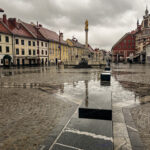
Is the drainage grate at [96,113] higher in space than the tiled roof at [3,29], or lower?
lower

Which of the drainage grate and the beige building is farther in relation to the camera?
the beige building

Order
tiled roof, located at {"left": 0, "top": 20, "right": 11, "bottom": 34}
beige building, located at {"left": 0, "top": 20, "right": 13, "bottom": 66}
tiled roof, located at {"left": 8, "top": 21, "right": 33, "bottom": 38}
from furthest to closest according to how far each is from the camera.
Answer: tiled roof, located at {"left": 8, "top": 21, "right": 33, "bottom": 38}
tiled roof, located at {"left": 0, "top": 20, "right": 11, "bottom": 34}
beige building, located at {"left": 0, "top": 20, "right": 13, "bottom": 66}

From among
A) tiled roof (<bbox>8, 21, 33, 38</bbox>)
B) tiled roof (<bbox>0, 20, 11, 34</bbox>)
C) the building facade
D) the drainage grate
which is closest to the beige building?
tiled roof (<bbox>0, 20, 11, 34</bbox>)

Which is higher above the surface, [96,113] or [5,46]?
[5,46]

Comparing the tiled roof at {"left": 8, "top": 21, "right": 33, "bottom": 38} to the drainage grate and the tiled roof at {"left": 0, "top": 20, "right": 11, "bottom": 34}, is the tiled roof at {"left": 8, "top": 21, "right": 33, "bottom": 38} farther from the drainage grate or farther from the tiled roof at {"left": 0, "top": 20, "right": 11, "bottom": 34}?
the drainage grate

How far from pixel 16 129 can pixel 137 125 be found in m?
3.05

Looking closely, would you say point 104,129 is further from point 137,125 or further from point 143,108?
point 143,108

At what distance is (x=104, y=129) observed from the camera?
9.33ft

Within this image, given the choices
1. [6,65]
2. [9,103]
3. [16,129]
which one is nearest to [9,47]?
[6,65]

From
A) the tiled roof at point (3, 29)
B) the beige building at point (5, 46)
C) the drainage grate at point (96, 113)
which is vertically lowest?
the drainage grate at point (96, 113)

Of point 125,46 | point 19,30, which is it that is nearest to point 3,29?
point 19,30

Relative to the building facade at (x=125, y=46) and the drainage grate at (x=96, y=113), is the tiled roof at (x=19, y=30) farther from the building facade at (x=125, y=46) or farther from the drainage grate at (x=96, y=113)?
the drainage grate at (x=96, y=113)

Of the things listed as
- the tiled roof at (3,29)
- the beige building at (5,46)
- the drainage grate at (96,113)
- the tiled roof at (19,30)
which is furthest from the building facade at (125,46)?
the drainage grate at (96,113)

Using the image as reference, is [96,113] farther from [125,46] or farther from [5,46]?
[125,46]
